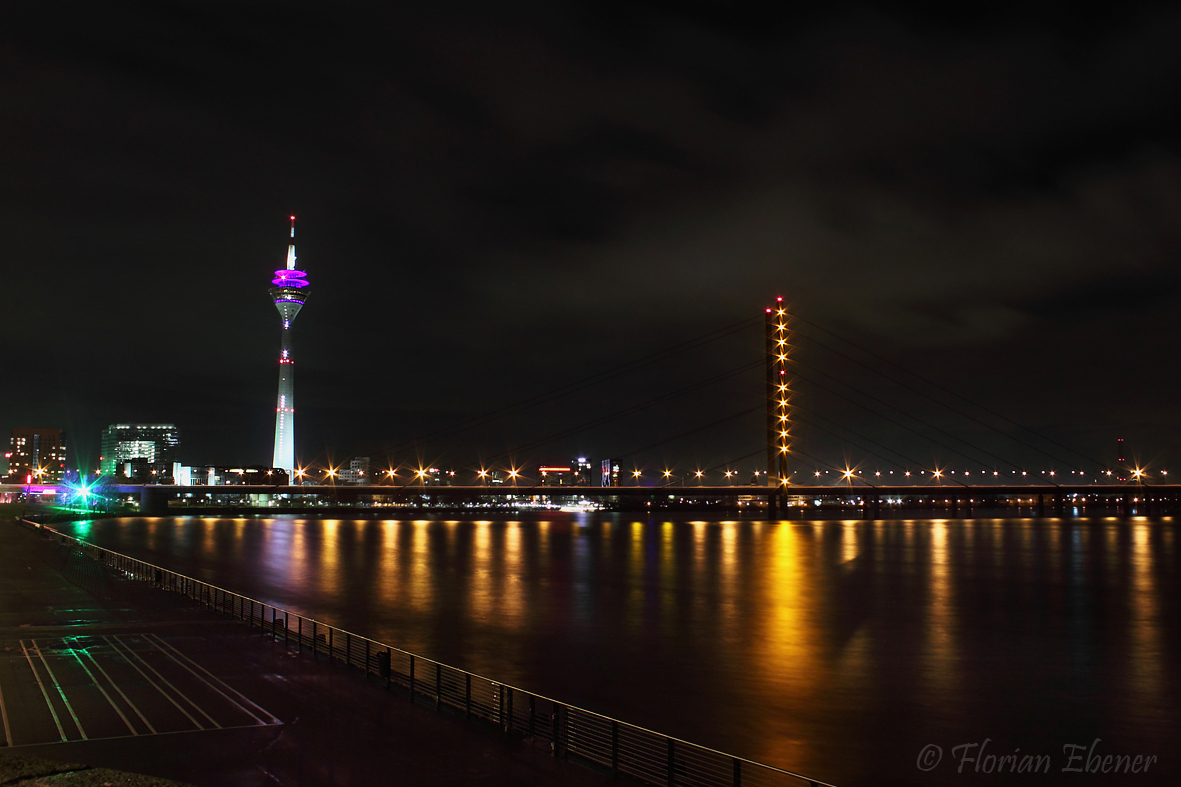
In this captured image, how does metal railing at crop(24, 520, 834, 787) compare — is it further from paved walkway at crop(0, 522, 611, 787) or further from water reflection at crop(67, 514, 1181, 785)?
water reflection at crop(67, 514, 1181, 785)

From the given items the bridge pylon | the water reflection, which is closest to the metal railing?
the water reflection

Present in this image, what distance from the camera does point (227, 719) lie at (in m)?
11.7

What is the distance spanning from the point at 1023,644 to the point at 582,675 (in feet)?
43.1

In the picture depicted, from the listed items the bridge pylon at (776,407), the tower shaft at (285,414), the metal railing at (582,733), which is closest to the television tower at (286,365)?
the tower shaft at (285,414)

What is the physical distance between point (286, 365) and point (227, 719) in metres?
186

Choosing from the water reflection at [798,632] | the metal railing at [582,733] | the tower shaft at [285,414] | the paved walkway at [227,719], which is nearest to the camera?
the paved walkway at [227,719]

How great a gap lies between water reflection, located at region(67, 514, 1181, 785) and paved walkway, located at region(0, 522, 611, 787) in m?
4.19

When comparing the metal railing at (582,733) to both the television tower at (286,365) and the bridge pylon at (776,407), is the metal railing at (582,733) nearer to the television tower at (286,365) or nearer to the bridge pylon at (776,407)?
the bridge pylon at (776,407)

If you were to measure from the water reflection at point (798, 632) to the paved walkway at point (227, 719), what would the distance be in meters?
4.19

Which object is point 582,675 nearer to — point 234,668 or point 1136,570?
point 234,668

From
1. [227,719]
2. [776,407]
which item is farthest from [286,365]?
[227,719]

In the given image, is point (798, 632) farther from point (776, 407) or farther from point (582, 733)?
point (776, 407)

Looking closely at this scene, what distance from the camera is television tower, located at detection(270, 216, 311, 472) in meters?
175

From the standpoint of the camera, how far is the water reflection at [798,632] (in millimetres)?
14680
